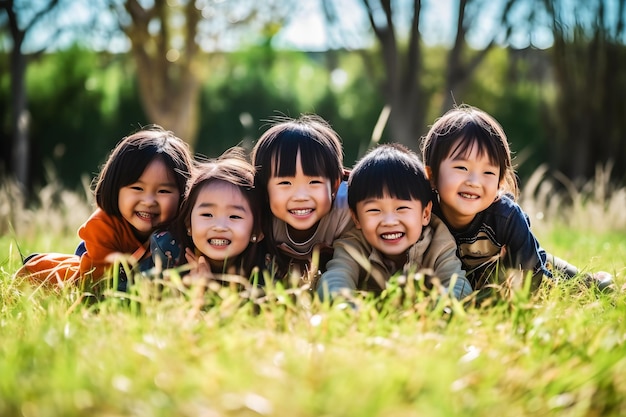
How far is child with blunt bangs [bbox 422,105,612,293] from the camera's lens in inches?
107

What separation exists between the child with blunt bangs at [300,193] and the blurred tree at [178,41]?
6.31m

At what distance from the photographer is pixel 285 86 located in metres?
12.1

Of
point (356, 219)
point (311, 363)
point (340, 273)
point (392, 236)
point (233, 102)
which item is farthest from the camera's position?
point (233, 102)

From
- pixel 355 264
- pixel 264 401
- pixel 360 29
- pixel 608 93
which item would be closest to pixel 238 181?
pixel 355 264

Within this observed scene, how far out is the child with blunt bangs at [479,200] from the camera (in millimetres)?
2707

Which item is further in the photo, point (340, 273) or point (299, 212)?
point (299, 212)

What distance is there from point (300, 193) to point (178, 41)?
741cm

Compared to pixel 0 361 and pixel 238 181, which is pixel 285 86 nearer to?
pixel 238 181

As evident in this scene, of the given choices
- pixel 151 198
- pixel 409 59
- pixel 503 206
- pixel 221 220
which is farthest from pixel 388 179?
pixel 409 59

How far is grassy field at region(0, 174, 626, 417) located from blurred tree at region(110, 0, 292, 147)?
7200 millimetres

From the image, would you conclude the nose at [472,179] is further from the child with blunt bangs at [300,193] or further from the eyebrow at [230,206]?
the eyebrow at [230,206]

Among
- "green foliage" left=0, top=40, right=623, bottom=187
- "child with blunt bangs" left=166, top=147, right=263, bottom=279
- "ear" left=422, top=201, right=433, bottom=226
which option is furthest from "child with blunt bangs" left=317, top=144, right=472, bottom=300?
"green foliage" left=0, top=40, right=623, bottom=187

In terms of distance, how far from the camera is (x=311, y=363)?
56.1 inches

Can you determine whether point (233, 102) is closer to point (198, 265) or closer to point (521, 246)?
point (198, 265)
